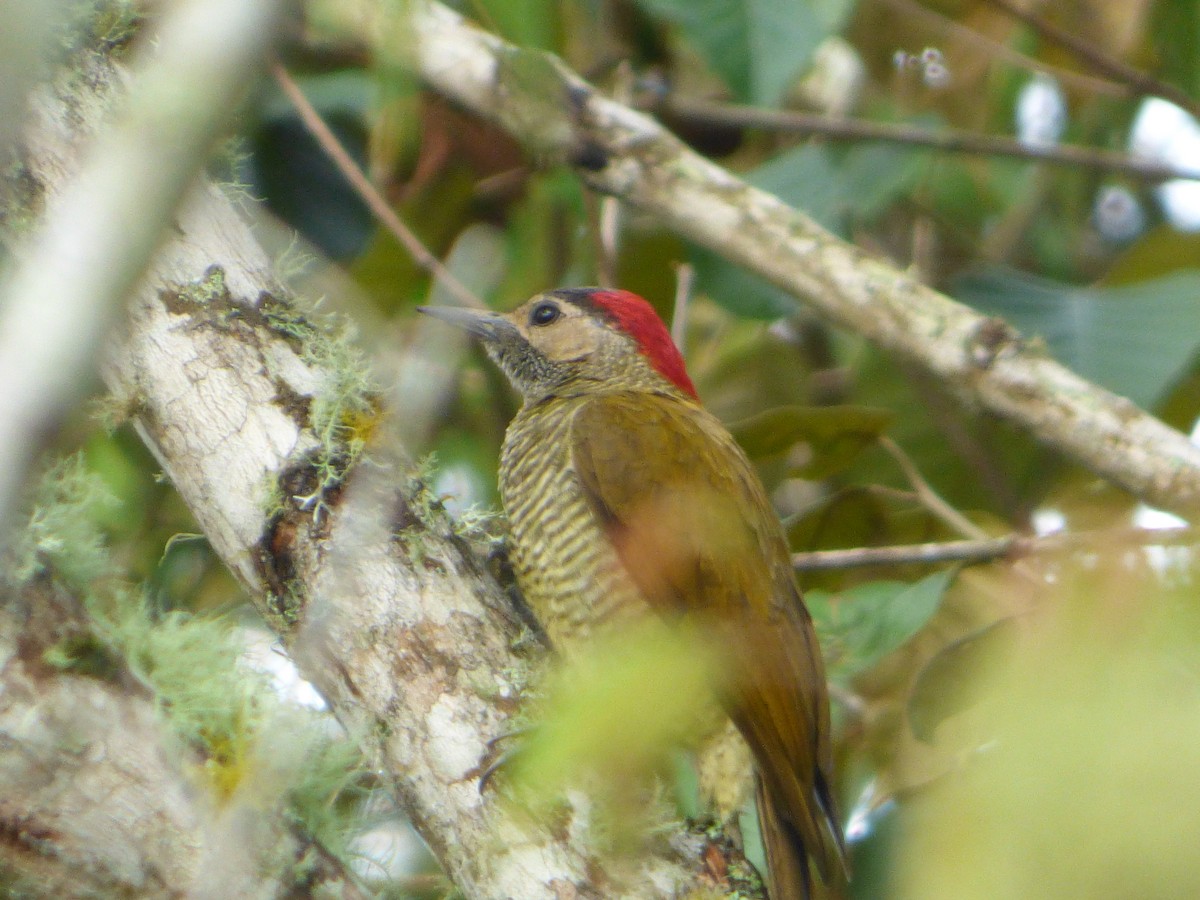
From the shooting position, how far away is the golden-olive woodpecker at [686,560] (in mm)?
2494

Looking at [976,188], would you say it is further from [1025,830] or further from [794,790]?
[1025,830]

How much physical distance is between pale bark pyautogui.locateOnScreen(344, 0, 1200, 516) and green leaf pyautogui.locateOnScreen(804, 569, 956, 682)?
1.38ft

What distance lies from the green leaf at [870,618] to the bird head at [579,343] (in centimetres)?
82

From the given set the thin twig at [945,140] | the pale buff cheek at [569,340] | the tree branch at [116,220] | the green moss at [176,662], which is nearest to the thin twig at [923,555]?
the pale buff cheek at [569,340]

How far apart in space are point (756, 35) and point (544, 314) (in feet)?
3.12

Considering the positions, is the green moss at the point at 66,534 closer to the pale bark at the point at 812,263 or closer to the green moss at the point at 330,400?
the green moss at the point at 330,400

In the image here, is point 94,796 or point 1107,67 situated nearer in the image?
point 94,796

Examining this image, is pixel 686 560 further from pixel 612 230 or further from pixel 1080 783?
pixel 1080 783

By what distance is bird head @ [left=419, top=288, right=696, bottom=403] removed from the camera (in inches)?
136

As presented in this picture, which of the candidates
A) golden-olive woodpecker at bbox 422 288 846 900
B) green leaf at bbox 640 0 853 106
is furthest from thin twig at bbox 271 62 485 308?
green leaf at bbox 640 0 853 106

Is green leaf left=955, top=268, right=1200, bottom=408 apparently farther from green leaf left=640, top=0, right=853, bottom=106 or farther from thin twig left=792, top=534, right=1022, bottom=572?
green leaf left=640, top=0, right=853, bottom=106

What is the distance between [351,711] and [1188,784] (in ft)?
4.49

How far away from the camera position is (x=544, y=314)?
3592 millimetres

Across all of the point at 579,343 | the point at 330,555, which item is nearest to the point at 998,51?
the point at 579,343
